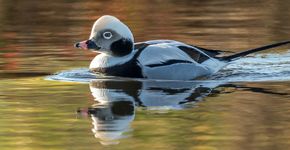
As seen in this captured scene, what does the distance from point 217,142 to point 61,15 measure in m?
9.56

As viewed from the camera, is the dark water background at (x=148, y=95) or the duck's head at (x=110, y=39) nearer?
the dark water background at (x=148, y=95)

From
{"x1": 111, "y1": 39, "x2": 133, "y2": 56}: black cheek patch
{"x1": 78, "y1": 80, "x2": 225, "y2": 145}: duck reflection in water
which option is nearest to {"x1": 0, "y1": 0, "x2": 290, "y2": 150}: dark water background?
{"x1": 78, "y1": 80, "x2": 225, "y2": 145}: duck reflection in water

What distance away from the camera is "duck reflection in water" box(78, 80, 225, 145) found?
22.6 ft

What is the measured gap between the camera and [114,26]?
957cm

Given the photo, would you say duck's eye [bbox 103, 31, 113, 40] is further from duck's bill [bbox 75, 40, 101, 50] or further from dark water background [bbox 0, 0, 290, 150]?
dark water background [bbox 0, 0, 290, 150]

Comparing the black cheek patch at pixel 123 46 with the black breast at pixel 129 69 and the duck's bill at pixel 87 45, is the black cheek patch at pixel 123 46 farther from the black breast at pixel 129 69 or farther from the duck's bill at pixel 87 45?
the duck's bill at pixel 87 45

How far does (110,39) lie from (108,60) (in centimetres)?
20

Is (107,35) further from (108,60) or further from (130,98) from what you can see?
(130,98)

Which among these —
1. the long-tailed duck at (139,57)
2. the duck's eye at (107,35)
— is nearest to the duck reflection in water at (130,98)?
the long-tailed duck at (139,57)

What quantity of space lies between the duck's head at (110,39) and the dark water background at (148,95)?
0.35 m

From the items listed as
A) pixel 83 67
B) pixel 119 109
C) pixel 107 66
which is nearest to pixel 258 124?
pixel 119 109

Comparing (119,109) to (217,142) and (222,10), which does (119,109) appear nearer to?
(217,142)

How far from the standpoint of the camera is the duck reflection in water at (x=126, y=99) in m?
6.88

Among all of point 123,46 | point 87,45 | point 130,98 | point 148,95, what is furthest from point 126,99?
point 87,45
